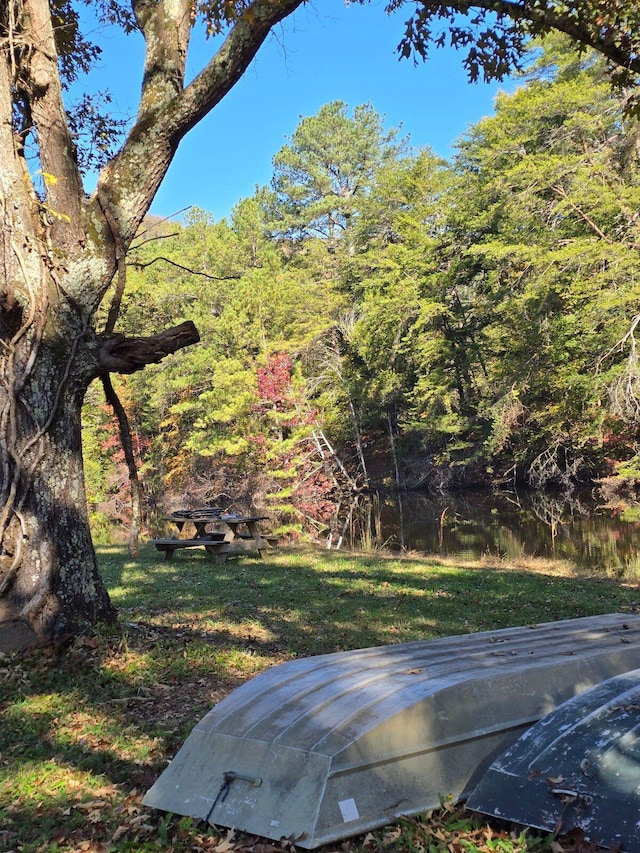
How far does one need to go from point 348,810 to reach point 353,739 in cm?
30

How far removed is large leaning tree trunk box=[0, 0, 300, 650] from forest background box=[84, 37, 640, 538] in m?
15.6

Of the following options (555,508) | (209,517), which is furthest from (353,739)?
(555,508)

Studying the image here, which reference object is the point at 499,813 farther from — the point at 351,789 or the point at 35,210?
the point at 35,210

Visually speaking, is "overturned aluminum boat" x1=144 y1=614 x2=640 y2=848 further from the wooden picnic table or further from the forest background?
the forest background

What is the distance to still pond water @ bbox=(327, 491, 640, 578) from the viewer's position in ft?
57.8

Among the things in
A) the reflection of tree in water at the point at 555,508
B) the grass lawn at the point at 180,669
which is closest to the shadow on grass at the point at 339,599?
the grass lawn at the point at 180,669

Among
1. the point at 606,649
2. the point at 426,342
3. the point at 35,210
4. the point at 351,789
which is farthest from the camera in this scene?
the point at 426,342

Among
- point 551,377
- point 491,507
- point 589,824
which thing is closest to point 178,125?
point 589,824

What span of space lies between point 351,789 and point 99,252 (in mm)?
4764

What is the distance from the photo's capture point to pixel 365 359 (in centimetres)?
3738

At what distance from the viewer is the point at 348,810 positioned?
10.7 feet

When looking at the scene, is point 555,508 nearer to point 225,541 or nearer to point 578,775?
point 225,541

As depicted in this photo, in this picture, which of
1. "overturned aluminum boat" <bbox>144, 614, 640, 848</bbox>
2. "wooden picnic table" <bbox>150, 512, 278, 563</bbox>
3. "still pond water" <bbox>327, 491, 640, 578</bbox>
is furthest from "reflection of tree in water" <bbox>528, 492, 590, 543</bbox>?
"overturned aluminum boat" <bbox>144, 614, 640, 848</bbox>

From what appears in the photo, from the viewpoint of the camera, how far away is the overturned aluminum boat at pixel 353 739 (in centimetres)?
327
